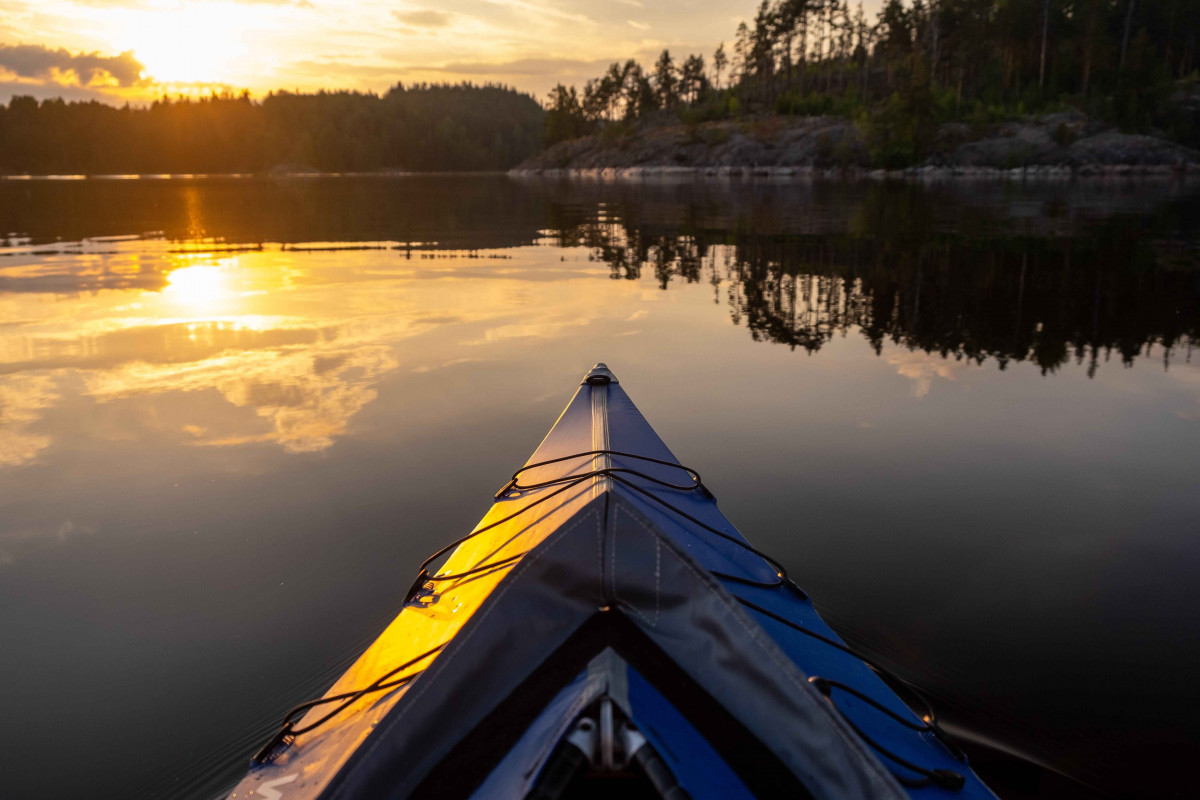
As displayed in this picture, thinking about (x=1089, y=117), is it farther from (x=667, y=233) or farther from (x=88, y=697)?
(x=88, y=697)

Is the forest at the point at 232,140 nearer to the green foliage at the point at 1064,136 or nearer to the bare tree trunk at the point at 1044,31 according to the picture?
the bare tree trunk at the point at 1044,31

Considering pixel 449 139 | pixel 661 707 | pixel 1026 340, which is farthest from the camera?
pixel 449 139

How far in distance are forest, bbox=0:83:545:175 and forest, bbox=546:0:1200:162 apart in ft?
241

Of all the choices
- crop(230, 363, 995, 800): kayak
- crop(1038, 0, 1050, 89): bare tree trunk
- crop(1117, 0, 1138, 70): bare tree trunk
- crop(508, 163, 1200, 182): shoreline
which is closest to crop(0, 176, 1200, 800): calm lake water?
crop(230, 363, 995, 800): kayak

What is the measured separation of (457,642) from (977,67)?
312ft

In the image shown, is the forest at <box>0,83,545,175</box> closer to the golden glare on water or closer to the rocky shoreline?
the rocky shoreline

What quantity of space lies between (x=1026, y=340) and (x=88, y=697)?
37.0ft

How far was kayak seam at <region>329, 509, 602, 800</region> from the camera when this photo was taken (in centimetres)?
231

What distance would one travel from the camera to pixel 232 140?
167m

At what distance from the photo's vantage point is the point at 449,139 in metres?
166

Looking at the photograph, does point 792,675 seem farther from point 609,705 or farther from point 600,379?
point 600,379

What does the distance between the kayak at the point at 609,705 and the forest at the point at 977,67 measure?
73.0 m

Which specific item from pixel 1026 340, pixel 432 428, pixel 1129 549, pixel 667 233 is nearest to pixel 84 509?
pixel 432 428

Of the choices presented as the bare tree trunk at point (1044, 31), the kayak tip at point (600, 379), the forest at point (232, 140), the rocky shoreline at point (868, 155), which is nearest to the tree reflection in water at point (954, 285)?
the kayak tip at point (600, 379)
